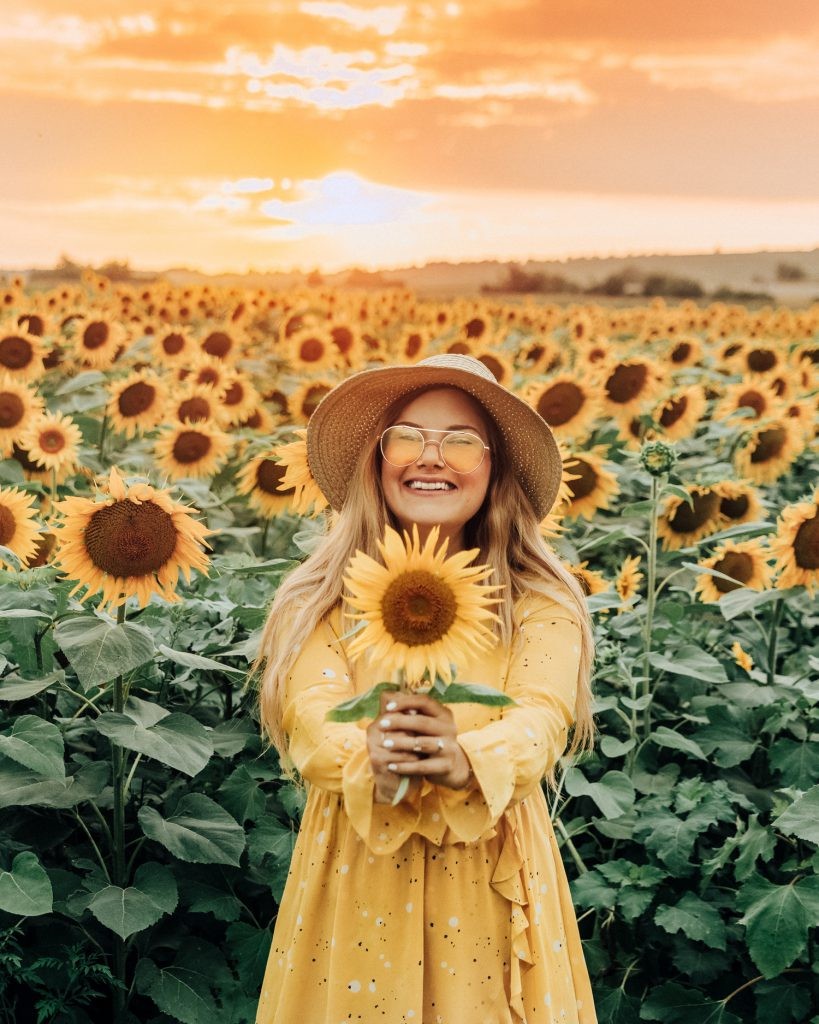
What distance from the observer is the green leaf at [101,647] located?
8.07ft

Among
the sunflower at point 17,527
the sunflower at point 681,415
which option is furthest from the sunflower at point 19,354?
the sunflower at point 681,415

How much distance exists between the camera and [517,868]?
6.98 ft

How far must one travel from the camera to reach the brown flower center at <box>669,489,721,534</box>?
4477mm

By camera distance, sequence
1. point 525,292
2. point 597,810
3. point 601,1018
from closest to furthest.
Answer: point 601,1018
point 597,810
point 525,292

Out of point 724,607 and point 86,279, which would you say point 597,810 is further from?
point 86,279

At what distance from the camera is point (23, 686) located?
2.68 meters

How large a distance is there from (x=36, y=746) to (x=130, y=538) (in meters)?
0.48

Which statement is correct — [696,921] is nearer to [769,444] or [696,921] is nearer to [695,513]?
[695,513]

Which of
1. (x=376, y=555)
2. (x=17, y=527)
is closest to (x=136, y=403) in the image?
(x=17, y=527)

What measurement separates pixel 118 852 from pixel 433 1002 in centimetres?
97

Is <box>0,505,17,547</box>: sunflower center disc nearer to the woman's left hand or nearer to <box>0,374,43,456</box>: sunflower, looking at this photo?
<box>0,374,43,456</box>: sunflower

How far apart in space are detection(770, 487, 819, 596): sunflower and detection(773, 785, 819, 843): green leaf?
2.66 ft

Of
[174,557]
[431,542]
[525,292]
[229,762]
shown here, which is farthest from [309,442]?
[525,292]

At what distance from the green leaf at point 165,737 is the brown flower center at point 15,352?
4339 millimetres
